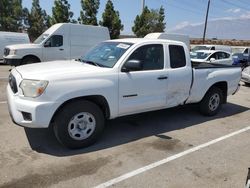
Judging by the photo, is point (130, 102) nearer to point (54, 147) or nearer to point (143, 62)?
point (143, 62)

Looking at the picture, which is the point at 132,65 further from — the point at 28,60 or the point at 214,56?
the point at 214,56

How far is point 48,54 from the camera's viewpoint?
1334 cm

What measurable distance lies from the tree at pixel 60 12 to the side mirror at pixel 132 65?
24.9 m

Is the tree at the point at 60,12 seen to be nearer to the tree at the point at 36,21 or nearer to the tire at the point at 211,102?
the tree at the point at 36,21

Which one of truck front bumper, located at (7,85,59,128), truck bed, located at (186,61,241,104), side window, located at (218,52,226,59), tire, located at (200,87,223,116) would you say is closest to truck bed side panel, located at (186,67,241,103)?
truck bed, located at (186,61,241,104)

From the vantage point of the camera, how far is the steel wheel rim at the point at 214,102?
21.6 feet

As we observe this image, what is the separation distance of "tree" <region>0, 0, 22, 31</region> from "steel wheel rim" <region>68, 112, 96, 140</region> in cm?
2900

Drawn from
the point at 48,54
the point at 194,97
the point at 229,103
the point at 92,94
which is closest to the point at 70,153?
the point at 92,94

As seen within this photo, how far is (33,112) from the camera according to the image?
3.94 metres

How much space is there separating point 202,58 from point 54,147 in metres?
11.8

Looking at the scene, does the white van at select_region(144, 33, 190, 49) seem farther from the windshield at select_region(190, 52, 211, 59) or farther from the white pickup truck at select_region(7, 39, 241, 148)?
the white pickup truck at select_region(7, 39, 241, 148)

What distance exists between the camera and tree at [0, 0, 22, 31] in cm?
2970

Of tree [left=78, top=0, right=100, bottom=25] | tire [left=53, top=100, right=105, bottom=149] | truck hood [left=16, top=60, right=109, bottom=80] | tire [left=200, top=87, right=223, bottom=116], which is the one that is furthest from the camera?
tree [left=78, top=0, right=100, bottom=25]

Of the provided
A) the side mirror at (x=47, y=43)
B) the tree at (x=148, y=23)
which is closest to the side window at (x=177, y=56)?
the side mirror at (x=47, y=43)
